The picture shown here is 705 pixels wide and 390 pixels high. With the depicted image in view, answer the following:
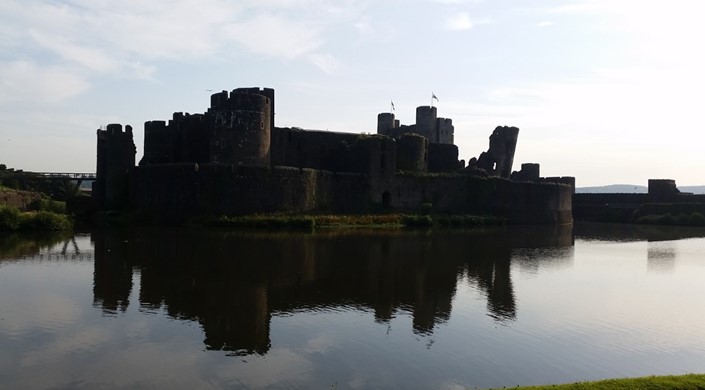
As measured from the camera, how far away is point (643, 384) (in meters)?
9.12

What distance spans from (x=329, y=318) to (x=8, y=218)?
25161 millimetres

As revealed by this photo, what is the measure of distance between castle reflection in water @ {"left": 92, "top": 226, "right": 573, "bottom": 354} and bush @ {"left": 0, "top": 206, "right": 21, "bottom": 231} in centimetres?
479

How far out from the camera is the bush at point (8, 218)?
32.8 meters

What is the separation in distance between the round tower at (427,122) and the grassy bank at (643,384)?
60.1 m

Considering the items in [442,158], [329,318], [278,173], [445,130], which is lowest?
[329,318]

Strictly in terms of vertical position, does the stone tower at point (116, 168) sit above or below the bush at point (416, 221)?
above

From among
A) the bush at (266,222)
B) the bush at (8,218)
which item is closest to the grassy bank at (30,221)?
the bush at (8,218)

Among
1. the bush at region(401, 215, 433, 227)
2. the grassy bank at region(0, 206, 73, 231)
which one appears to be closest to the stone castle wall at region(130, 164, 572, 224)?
the bush at region(401, 215, 433, 227)

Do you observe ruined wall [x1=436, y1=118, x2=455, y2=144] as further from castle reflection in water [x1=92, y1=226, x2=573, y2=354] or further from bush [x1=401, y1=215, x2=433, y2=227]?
castle reflection in water [x1=92, y1=226, x2=573, y2=354]

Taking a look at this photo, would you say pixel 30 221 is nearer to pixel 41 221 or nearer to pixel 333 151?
pixel 41 221

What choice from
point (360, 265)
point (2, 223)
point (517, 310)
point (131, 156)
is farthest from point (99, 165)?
point (517, 310)

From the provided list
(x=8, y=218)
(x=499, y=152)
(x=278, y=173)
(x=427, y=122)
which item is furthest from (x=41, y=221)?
(x=427, y=122)

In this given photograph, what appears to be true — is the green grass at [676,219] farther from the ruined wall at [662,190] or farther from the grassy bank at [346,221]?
the grassy bank at [346,221]

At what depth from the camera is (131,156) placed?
42312 millimetres
